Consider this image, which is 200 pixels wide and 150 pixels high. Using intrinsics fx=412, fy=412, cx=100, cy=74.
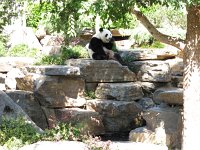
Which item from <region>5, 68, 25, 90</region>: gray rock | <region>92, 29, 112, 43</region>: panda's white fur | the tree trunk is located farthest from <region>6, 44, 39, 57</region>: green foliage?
the tree trunk

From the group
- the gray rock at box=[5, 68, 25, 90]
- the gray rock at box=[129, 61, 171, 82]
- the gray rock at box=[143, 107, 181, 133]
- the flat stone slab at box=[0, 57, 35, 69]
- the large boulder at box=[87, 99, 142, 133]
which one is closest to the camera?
the gray rock at box=[143, 107, 181, 133]

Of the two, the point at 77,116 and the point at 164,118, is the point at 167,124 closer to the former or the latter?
the point at 164,118

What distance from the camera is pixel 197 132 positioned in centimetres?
642

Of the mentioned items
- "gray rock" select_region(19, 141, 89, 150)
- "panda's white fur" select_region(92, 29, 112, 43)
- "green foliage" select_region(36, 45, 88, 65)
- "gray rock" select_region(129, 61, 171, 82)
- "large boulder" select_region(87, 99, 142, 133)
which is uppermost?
"panda's white fur" select_region(92, 29, 112, 43)

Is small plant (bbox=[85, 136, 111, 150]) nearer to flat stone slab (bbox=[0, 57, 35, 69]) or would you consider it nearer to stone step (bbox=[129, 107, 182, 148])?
stone step (bbox=[129, 107, 182, 148])

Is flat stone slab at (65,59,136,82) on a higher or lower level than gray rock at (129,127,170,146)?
higher

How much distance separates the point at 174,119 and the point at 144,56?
159 inches

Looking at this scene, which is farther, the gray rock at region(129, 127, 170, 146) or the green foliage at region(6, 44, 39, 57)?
the green foliage at region(6, 44, 39, 57)

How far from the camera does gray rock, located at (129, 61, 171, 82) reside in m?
11.7

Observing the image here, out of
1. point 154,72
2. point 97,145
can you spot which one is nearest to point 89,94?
point 154,72

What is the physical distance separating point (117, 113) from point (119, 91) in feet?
2.09

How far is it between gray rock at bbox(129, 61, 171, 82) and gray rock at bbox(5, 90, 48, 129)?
309cm

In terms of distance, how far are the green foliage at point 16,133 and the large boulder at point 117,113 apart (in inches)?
140

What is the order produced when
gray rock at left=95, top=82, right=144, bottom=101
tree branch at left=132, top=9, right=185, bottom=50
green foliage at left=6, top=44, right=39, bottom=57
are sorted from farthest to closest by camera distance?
green foliage at left=6, top=44, right=39, bottom=57 < gray rock at left=95, top=82, right=144, bottom=101 < tree branch at left=132, top=9, right=185, bottom=50
